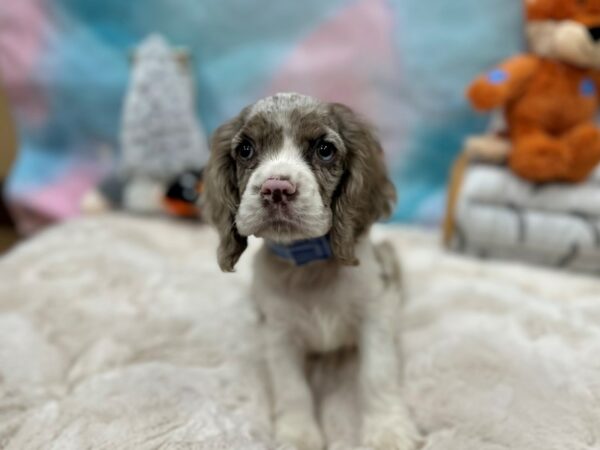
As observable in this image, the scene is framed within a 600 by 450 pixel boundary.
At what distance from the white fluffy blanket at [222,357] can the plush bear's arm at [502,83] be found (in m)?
0.78

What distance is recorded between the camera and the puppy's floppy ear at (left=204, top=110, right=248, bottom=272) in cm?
151

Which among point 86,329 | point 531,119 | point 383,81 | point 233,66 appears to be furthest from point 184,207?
point 531,119

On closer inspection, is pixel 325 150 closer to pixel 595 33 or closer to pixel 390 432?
pixel 390 432

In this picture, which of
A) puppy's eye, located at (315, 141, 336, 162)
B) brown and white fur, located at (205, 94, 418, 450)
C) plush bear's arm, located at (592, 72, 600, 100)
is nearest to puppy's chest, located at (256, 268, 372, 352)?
brown and white fur, located at (205, 94, 418, 450)

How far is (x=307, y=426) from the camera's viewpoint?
5.18ft

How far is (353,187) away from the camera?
1.47 meters

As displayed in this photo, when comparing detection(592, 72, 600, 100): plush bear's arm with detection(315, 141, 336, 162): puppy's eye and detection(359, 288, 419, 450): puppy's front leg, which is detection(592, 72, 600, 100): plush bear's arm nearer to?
detection(359, 288, 419, 450): puppy's front leg

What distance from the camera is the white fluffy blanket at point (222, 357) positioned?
1.52 metres

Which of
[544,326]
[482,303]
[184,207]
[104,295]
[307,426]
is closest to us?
[307,426]

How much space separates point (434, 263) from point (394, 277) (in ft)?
2.11

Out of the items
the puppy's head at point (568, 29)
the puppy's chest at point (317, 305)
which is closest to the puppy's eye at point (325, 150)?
the puppy's chest at point (317, 305)

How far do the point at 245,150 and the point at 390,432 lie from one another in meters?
0.91

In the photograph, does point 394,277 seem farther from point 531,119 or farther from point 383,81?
point 383,81

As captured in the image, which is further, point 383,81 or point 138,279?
point 383,81
